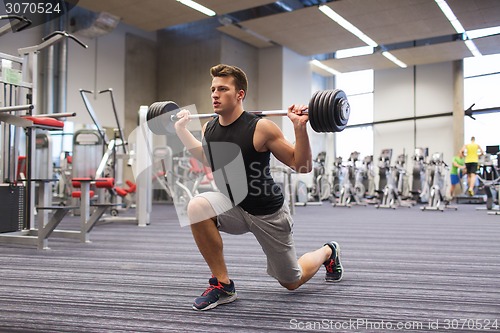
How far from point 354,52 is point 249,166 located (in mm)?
10950

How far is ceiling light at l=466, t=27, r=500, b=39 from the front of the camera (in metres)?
10.1

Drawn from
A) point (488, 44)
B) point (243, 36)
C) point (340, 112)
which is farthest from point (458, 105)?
point (340, 112)

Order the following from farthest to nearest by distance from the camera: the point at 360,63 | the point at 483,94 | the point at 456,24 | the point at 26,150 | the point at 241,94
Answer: the point at 360,63
the point at 483,94
the point at 456,24
the point at 26,150
the point at 241,94

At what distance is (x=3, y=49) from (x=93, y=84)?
7.00 feet

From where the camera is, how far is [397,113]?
13.7m

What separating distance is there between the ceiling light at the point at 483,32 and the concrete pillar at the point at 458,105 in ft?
6.78

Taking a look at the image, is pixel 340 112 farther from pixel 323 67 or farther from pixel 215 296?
pixel 323 67

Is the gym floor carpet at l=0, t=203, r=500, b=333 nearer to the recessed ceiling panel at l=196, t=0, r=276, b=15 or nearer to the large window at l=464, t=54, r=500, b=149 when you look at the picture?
the recessed ceiling panel at l=196, t=0, r=276, b=15

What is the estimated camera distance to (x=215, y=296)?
1.86 m

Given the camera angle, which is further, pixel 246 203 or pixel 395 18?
pixel 395 18

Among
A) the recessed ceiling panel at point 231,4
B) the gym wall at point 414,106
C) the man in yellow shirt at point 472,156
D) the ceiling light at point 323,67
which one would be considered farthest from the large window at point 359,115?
the recessed ceiling panel at point 231,4

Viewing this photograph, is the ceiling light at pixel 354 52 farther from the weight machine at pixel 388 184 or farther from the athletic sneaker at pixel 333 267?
the athletic sneaker at pixel 333 267

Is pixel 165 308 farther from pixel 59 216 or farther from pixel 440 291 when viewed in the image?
pixel 59 216

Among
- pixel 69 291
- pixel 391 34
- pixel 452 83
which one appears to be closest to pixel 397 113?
pixel 452 83
